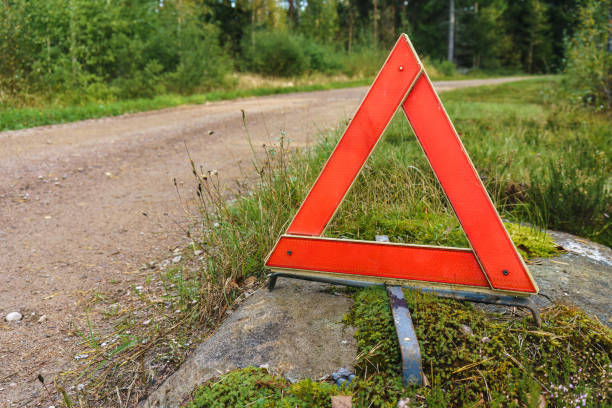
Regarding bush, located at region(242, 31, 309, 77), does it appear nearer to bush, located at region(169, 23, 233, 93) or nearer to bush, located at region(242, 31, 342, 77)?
bush, located at region(242, 31, 342, 77)

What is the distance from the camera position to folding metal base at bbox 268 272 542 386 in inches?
62.5

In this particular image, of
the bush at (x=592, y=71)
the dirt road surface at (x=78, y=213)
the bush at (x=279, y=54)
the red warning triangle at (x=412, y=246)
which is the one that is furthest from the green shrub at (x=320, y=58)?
the red warning triangle at (x=412, y=246)

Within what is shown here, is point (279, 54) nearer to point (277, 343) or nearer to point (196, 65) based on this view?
point (196, 65)

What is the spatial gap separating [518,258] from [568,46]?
27.1 ft

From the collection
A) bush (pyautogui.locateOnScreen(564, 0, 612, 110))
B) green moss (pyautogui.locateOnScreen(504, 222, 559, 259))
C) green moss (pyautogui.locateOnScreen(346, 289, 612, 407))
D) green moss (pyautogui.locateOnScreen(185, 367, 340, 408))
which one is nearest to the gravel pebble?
green moss (pyautogui.locateOnScreen(185, 367, 340, 408))

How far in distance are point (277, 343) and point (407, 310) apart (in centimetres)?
53

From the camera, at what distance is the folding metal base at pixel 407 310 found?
1587 mm

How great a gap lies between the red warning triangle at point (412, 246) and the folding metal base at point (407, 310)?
33mm

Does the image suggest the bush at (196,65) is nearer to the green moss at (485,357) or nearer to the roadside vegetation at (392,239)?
the roadside vegetation at (392,239)

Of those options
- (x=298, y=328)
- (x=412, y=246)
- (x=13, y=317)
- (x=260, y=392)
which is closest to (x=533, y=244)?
(x=412, y=246)

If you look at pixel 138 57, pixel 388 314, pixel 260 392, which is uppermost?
A: pixel 138 57

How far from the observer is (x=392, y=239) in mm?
2576

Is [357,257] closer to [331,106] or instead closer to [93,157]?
[93,157]

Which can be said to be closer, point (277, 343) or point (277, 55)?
point (277, 343)
